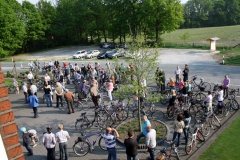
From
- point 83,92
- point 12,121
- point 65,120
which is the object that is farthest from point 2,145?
point 83,92

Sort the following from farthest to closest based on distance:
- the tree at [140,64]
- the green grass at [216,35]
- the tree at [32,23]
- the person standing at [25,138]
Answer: the tree at [32,23], the green grass at [216,35], the tree at [140,64], the person standing at [25,138]

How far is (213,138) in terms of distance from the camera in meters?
10.7

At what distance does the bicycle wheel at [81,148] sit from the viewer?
10156 millimetres

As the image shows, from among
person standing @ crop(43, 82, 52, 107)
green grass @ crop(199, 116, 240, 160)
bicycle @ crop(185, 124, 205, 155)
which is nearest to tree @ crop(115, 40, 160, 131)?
bicycle @ crop(185, 124, 205, 155)

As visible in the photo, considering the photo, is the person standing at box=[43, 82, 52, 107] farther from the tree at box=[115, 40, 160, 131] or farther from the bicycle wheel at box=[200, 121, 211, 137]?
the bicycle wheel at box=[200, 121, 211, 137]

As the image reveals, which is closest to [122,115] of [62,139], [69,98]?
[69,98]

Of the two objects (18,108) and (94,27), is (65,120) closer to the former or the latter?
(18,108)

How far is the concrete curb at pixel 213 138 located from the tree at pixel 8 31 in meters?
44.0

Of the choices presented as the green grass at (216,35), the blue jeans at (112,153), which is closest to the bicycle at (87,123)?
the blue jeans at (112,153)

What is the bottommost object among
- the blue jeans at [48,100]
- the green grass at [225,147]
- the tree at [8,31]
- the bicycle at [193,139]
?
the green grass at [225,147]

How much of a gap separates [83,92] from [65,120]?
3443mm

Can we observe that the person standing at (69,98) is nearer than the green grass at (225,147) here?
No

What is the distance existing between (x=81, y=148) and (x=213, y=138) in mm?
5832

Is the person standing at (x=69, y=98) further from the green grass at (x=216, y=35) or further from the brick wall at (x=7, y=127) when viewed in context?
the green grass at (x=216, y=35)
